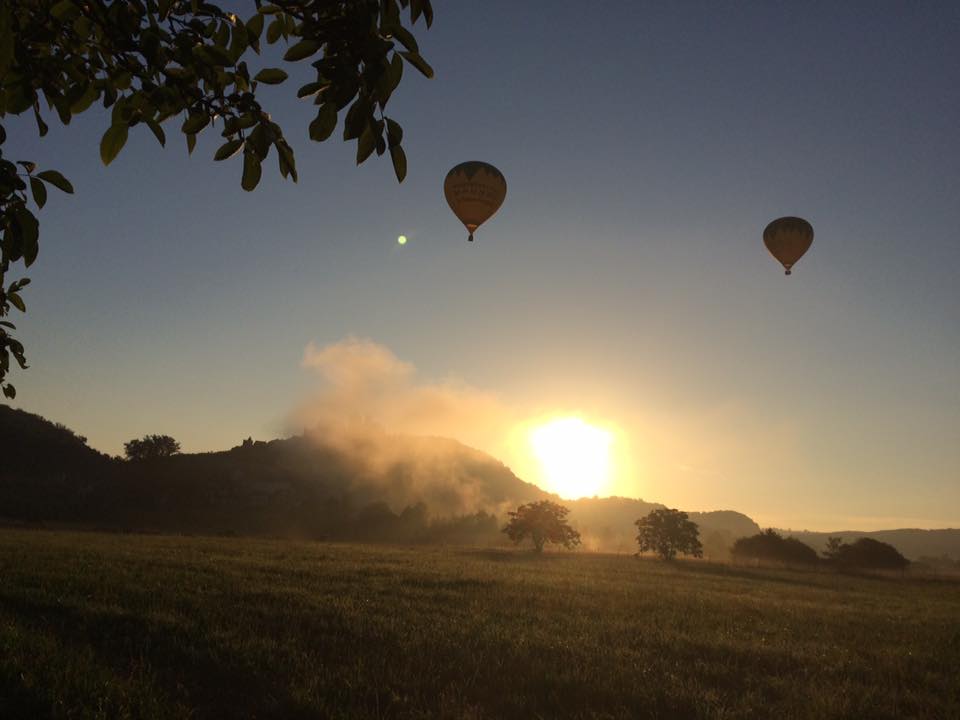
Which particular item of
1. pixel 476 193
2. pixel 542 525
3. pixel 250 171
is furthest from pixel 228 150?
pixel 542 525

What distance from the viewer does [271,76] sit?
3053mm

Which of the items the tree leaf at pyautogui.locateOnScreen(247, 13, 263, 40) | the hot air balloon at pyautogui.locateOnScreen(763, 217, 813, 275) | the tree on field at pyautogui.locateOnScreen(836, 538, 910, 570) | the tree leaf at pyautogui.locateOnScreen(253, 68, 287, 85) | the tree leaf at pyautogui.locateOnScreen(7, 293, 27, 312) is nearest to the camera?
the tree leaf at pyautogui.locateOnScreen(253, 68, 287, 85)

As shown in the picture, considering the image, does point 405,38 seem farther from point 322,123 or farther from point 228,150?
point 228,150

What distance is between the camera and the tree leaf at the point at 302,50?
270 cm

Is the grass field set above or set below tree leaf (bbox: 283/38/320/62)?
below

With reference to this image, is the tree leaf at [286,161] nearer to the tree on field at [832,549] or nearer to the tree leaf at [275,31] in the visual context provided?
the tree leaf at [275,31]

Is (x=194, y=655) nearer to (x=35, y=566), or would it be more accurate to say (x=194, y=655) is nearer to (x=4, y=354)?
(x=4, y=354)

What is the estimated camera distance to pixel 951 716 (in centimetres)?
854

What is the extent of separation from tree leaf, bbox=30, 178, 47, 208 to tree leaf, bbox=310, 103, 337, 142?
123 cm

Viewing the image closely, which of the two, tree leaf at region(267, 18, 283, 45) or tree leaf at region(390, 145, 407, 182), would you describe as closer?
tree leaf at region(390, 145, 407, 182)

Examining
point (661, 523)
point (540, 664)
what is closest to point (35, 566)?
point (540, 664)

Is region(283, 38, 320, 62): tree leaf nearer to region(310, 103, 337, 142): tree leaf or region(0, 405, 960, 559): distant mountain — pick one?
region(310, 103, 337, 142): tree leaf

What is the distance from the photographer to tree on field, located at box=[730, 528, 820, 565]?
62.8 metres

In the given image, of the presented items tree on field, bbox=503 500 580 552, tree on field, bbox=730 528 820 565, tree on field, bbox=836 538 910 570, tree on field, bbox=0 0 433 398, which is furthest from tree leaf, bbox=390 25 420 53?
tree on field, bbox=730 528 820 565
